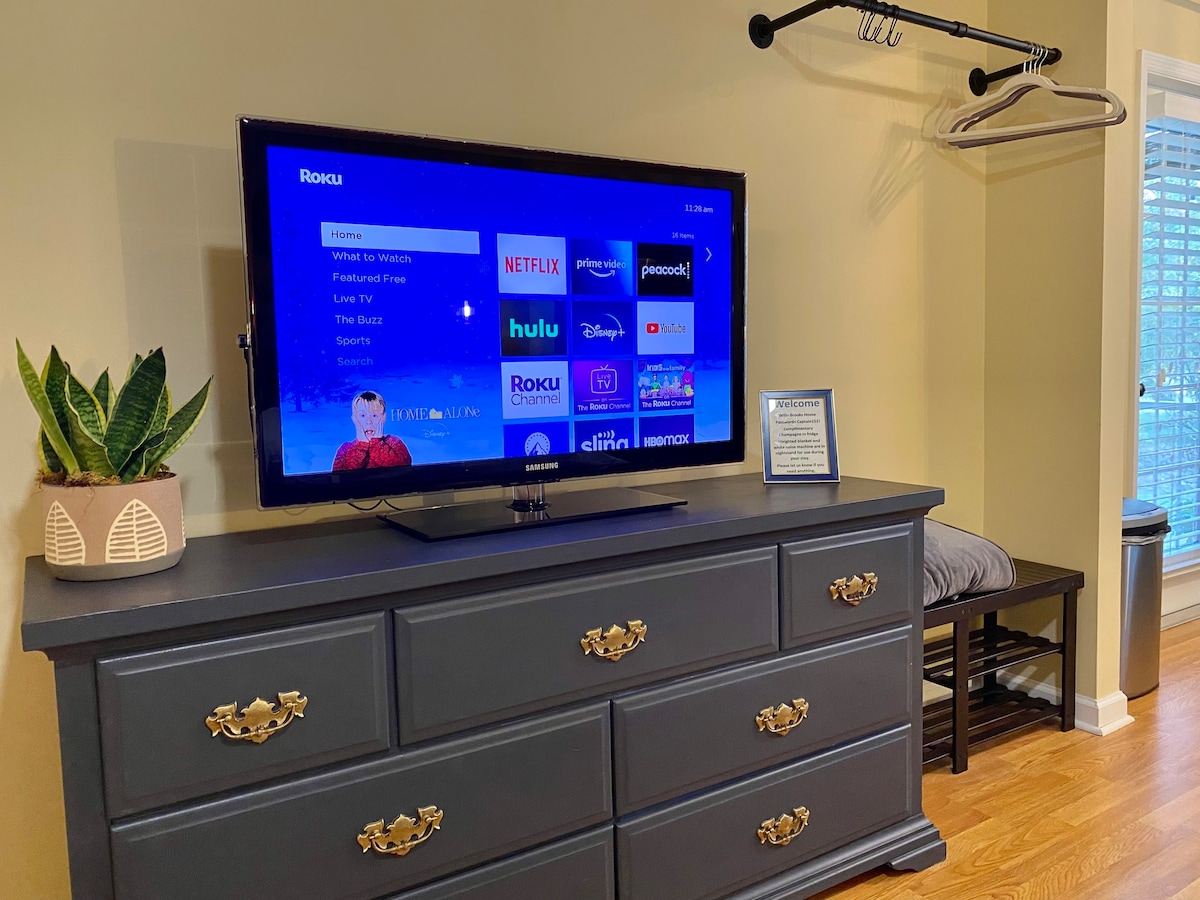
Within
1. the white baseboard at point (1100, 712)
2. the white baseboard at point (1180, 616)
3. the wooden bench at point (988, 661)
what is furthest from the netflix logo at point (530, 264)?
the white baseboard at point (1180, 616)

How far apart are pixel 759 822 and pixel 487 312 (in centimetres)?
114

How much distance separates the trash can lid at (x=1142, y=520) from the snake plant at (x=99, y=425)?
2752 mm

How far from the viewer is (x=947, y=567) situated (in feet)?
7.89

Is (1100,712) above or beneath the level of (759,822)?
beneath

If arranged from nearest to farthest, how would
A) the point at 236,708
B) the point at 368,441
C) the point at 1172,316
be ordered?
the point at 236,708 → the point at 368,441 → the point at 1172,316

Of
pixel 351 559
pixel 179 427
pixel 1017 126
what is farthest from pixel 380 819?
pixel 1017 126

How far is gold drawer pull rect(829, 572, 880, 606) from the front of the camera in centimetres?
183

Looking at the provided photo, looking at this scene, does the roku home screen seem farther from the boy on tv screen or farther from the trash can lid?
the trash can lid

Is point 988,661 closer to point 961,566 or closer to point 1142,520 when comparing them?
point 961,566

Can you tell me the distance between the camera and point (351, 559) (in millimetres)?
1393

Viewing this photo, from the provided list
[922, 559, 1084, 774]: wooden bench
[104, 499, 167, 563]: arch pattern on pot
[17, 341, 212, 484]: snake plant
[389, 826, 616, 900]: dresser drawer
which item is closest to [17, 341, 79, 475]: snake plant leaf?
[17, 341, 212, 484]: snake plant

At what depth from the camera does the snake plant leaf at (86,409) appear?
1.27m

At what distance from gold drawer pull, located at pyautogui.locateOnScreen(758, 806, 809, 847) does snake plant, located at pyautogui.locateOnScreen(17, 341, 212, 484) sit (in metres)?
1.31

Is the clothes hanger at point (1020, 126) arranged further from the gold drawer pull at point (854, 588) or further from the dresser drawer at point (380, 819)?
the dresser drawer at point (380, 819)
